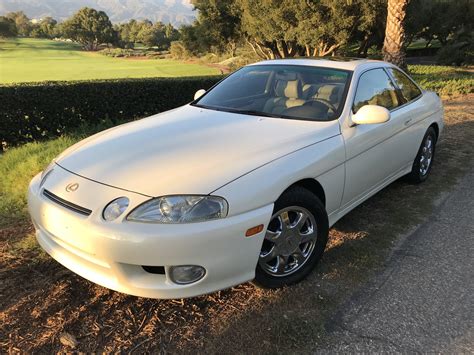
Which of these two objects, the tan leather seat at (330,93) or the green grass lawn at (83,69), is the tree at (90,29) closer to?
the green grass lawn at (83,69)

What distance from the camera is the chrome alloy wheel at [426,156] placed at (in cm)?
475

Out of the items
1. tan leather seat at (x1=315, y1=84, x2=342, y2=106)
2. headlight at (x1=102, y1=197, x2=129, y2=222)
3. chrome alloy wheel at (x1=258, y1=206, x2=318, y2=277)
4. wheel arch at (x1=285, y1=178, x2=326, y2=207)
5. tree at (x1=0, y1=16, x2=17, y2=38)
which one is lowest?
tree at (x1=0, y1=16, x2=17, y2=38)

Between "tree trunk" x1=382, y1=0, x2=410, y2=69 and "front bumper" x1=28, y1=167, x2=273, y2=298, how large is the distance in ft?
40.5

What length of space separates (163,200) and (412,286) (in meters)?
1.85

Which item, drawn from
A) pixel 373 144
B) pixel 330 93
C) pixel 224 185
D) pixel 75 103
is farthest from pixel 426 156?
pixel 75 103

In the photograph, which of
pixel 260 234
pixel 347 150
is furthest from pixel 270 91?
pixel 260 234

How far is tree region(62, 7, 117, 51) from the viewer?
93.6 meters

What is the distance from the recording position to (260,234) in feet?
8.00

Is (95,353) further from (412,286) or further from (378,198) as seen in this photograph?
(378,198)

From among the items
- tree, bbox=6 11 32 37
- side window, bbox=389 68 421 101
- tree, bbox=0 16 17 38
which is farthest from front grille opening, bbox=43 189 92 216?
tree, bbox=6 11 32 37

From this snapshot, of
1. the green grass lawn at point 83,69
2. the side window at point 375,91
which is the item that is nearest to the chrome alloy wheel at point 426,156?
the side window at point 375,91

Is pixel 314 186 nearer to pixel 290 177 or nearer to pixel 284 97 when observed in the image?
pixel 290 177

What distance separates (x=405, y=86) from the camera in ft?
14.8

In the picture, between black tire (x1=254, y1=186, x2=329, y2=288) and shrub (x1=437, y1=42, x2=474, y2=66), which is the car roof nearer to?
black tire (x1=254, y1=186, x2=329, y2=288)
